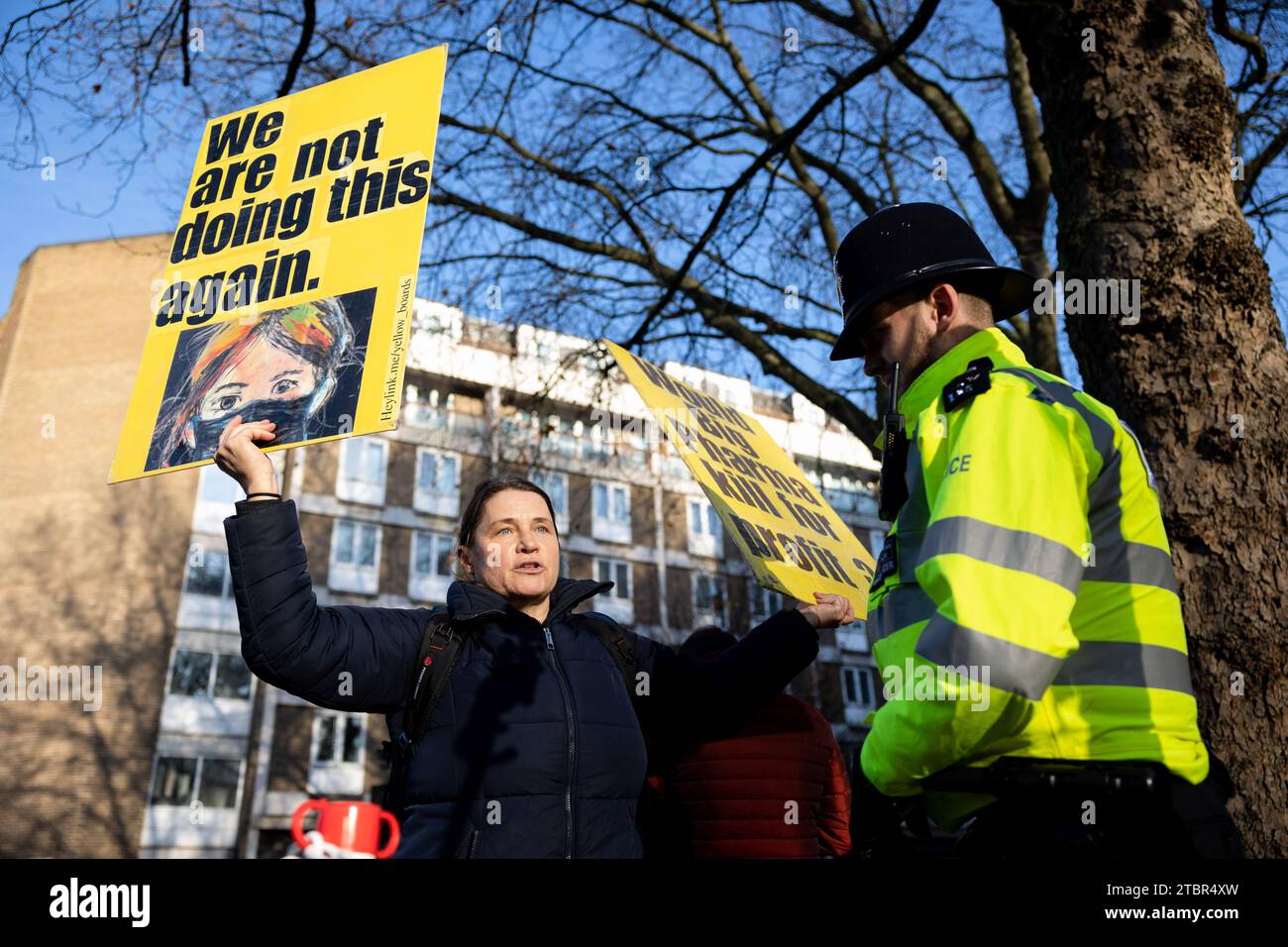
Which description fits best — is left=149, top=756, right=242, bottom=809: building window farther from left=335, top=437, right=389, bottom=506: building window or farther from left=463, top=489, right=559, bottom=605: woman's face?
left=463, top=489, right=559, bottom=605: woman's face

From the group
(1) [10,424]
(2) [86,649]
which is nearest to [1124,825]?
(2) [86,649]

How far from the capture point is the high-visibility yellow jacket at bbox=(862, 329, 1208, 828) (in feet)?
5.51

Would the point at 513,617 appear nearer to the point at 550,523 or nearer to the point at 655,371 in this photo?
the point at 550,523

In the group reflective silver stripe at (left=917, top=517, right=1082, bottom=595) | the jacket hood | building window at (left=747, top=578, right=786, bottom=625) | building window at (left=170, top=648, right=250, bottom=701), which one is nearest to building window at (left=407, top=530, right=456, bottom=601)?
building window at (left=170, top=648, right=250, bottom=701)

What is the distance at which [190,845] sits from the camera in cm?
2552

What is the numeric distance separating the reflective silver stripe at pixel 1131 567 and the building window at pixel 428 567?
28.3 meters

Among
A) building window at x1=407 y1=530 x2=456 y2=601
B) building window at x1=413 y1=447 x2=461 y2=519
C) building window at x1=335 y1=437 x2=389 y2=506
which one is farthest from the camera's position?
building window at x1=413 y1=447 x2=461 y2=519

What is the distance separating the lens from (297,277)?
273 centimetres

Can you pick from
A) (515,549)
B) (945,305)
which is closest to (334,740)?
(515,549)

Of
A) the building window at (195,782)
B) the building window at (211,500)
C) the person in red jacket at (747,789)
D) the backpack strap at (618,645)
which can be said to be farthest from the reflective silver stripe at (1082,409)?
the building window at (211,500)

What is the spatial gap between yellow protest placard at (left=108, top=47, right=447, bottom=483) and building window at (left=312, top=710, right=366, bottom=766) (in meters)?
24.8

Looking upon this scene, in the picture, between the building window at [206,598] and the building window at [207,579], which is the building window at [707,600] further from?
the building window at [207,579]

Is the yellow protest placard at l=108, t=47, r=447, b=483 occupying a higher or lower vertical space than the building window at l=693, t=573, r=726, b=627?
lower

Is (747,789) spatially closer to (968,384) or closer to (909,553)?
(909,553)
